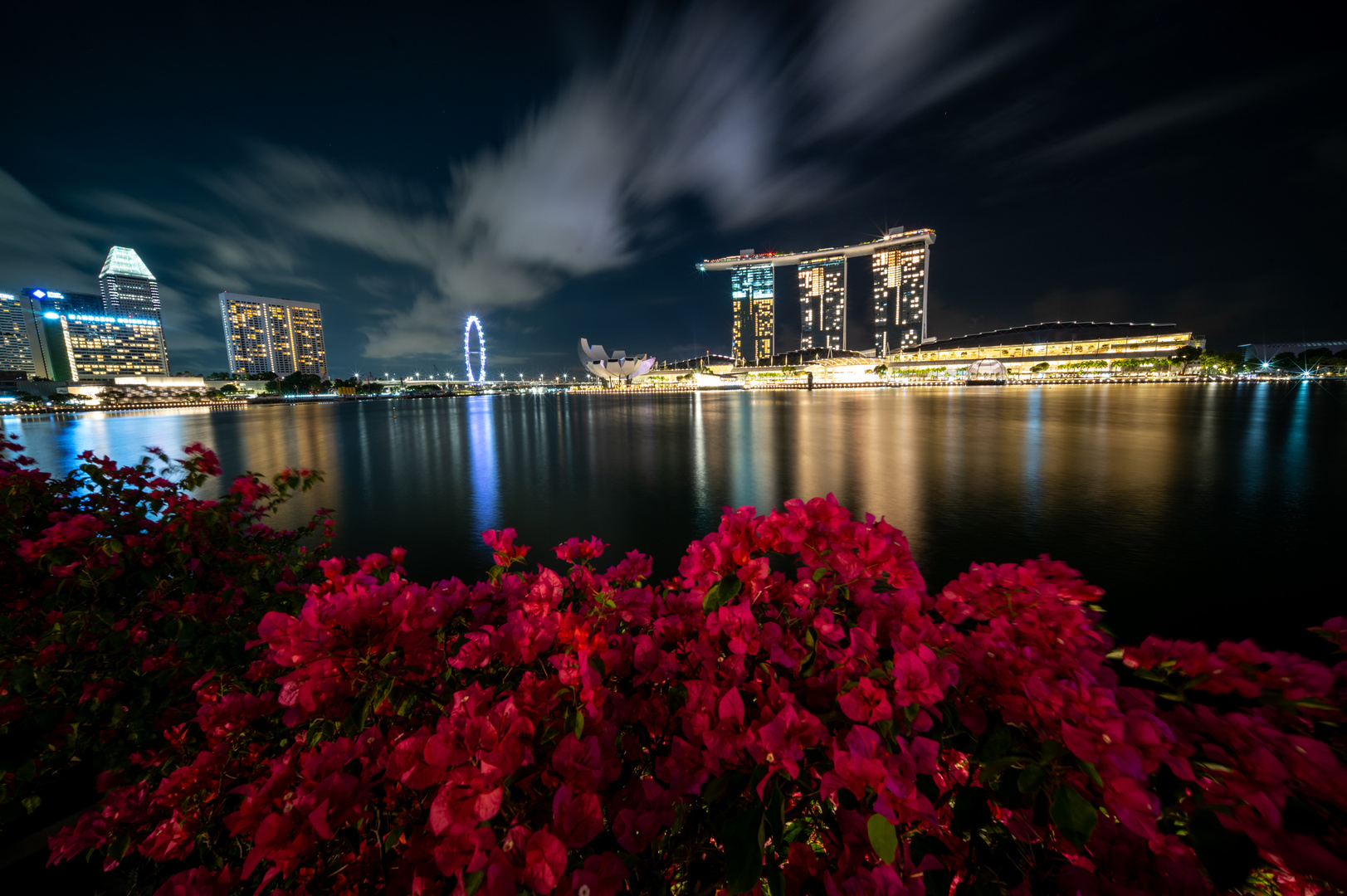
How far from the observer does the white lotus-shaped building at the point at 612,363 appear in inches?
4572

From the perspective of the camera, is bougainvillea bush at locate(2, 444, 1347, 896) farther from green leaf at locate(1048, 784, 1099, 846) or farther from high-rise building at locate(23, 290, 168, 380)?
high-rise building at locate(23, 290, 168, 380)

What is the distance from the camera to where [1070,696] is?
3.99ft

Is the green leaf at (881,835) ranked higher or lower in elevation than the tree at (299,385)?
lower

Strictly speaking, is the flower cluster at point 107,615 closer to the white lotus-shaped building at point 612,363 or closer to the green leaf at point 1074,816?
the green leaf at point 1074,816

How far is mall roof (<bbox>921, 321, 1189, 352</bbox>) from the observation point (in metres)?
102

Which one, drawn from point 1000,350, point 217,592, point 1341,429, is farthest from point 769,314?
point 217,592

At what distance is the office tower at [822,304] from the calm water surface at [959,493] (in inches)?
4949

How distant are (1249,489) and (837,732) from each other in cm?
1539

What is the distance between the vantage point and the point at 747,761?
129 centimetres

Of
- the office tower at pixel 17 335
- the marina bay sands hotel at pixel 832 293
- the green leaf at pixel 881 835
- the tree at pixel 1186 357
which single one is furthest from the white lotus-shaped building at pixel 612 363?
the office tower at pixel 17 335

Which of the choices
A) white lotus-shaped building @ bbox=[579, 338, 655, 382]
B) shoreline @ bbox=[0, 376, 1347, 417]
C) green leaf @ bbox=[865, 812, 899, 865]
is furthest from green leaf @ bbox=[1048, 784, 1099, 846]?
white lotus-shaped building @ bbox=[579, 338, 655, 382]

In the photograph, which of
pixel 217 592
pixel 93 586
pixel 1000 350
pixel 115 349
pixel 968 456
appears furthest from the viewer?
pixel 115 349

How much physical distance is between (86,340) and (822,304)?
659 ft

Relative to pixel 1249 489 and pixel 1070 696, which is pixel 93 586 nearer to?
pixel 1070 696
